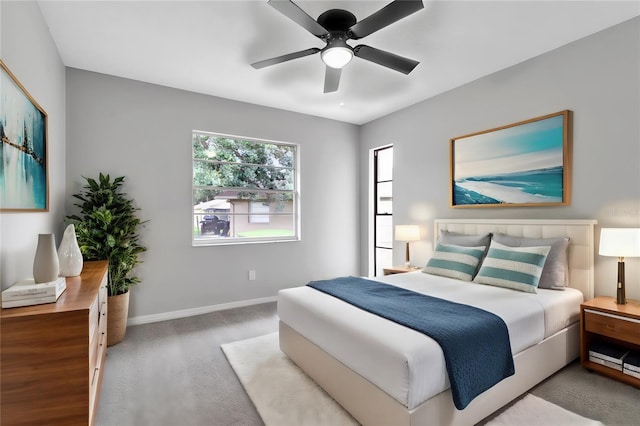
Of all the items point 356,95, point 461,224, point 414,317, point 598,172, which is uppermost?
point 356,95

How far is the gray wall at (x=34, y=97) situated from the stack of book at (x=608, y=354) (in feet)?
13.0

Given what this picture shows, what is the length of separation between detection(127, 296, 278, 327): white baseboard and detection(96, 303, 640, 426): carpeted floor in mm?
397

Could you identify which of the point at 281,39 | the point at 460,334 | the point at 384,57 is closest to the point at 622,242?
the point at 460,334

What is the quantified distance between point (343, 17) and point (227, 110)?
2386 mm

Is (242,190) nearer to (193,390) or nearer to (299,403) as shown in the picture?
(193,390)

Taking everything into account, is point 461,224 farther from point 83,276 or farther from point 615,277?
point 83,276

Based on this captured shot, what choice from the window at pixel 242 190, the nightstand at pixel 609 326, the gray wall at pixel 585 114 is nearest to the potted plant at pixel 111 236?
the window at pixel 242 190

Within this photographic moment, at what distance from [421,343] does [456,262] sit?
5.73 ft

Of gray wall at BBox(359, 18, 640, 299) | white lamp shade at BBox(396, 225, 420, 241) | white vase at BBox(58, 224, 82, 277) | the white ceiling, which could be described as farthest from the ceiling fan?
white lamp shade at BBox(396, 225, 420, 241)

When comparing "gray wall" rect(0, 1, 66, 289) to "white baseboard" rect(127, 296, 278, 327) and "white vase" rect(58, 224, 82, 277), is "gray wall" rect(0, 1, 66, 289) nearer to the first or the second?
"white vase" rect(58, 224, 82, 277)

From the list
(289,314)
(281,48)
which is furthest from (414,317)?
(281,48)

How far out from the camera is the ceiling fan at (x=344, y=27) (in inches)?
74.5

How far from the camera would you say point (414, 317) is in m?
1.98

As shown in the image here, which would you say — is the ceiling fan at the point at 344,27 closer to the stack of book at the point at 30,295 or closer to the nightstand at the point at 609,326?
the stack of book at the point at 30,295
